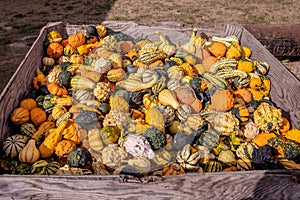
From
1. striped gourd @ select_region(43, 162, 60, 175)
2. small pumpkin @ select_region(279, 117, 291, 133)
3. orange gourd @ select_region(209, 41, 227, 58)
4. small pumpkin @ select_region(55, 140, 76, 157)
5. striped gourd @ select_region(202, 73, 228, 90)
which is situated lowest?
striped gourd @ select_region(43, 162, 60, 175)

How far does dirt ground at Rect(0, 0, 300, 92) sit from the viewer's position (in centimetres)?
913

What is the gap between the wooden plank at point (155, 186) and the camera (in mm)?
2250

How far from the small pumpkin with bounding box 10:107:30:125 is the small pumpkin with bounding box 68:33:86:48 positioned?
1.52 meters

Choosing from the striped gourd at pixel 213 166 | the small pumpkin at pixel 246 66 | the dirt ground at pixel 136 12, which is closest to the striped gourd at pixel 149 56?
the small pumpkin at pixel 246 66

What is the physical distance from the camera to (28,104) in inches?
146

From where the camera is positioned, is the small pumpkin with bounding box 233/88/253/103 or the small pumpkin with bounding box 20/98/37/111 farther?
the small pumpkin with bounding box 233/88/253/103

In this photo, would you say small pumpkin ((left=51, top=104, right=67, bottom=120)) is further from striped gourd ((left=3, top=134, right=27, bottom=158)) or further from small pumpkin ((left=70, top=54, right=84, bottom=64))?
small pumpkin ((left=70, top=54, right=84, bottom=64))

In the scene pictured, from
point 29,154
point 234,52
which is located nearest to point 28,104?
point 29,154

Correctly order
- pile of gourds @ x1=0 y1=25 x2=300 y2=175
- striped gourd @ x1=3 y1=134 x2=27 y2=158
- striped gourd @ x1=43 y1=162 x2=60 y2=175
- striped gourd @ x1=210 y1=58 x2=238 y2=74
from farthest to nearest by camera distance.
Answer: striped gourd @ x1=210 y1=58 x2=238 y2=74 → striped gourd @ x1=3 y1=134 x2=27 y2=158 → pile of gourds @ x1=0 y1=25 x2=300 y2=175 → striped gourd @ x1=43 y1=162 x2=60 y2=175

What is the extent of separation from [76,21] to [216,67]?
632 centimetres

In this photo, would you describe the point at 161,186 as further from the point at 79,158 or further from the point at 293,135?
the point at 293,135

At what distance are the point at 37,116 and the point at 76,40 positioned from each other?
157 centimetres

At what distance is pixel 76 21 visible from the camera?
9273 millimetres

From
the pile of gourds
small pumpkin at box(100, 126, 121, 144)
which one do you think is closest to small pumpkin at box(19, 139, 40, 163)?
the pile of gourds
